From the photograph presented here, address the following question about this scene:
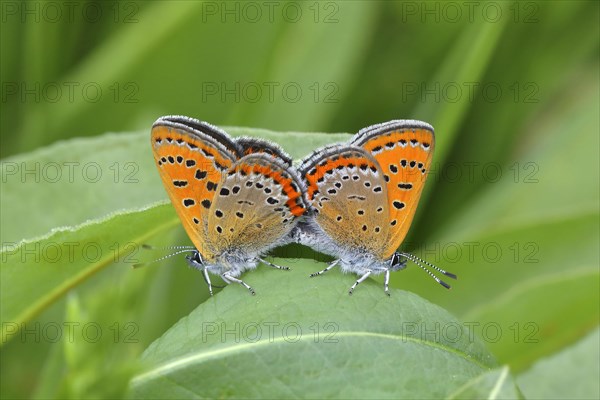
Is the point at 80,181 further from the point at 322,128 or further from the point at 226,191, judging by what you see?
the point at 322,128

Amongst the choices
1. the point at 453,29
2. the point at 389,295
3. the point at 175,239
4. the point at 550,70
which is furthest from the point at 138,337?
the point at 550,70

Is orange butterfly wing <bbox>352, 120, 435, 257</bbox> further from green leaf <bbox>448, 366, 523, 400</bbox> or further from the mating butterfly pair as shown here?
green leaf <bbox>448, 366, 523, 400</bbox>

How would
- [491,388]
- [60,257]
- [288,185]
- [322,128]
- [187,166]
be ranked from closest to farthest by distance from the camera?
[491,388], [60,257], [187,166], [288,185], [322,128]

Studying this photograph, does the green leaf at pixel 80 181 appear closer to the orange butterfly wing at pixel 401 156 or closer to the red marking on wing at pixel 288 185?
the red marking on wing at pixel 288 185

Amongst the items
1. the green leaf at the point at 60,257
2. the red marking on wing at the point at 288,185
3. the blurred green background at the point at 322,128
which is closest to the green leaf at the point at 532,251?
the blurred green background at the point at 322,128

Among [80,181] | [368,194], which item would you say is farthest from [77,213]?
[368,194]
